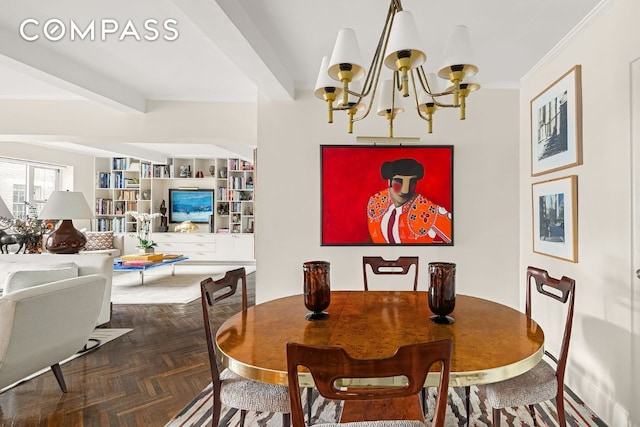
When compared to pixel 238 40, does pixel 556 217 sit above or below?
below

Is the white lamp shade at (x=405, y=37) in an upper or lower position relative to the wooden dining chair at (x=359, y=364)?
upper

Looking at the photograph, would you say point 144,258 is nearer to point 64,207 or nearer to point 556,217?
point 64,207

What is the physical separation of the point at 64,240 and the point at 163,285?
2261mm

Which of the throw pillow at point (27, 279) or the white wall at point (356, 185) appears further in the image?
the white wall at point (356, 185)

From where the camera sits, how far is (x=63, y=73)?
9.84ft

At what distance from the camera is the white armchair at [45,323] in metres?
2.00

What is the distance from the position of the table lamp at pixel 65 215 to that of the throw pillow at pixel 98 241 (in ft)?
12.7

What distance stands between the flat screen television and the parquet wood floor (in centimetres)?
466

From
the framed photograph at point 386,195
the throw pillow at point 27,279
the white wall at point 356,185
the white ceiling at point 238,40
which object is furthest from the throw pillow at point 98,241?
the framed photograph at point 386,195

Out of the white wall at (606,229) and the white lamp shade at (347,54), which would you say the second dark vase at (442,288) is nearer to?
the white lamp shade at (347,54)

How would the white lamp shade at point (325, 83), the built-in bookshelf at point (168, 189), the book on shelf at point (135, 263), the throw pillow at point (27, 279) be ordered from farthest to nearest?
the built-in bookshelf at point (168, 189)
the book on shelf at point (135, 263)
the throw pillow at point (27, 279)
the white lamp shade at point (325, 83)

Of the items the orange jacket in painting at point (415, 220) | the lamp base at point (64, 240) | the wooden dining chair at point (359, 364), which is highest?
the orange jacket in painting at point (415, 220)

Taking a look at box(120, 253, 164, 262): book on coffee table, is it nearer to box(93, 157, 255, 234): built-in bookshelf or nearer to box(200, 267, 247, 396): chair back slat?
box(93, 157, 255, 234): built-in bookshelf

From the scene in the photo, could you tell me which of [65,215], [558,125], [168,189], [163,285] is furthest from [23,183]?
[558,125]
